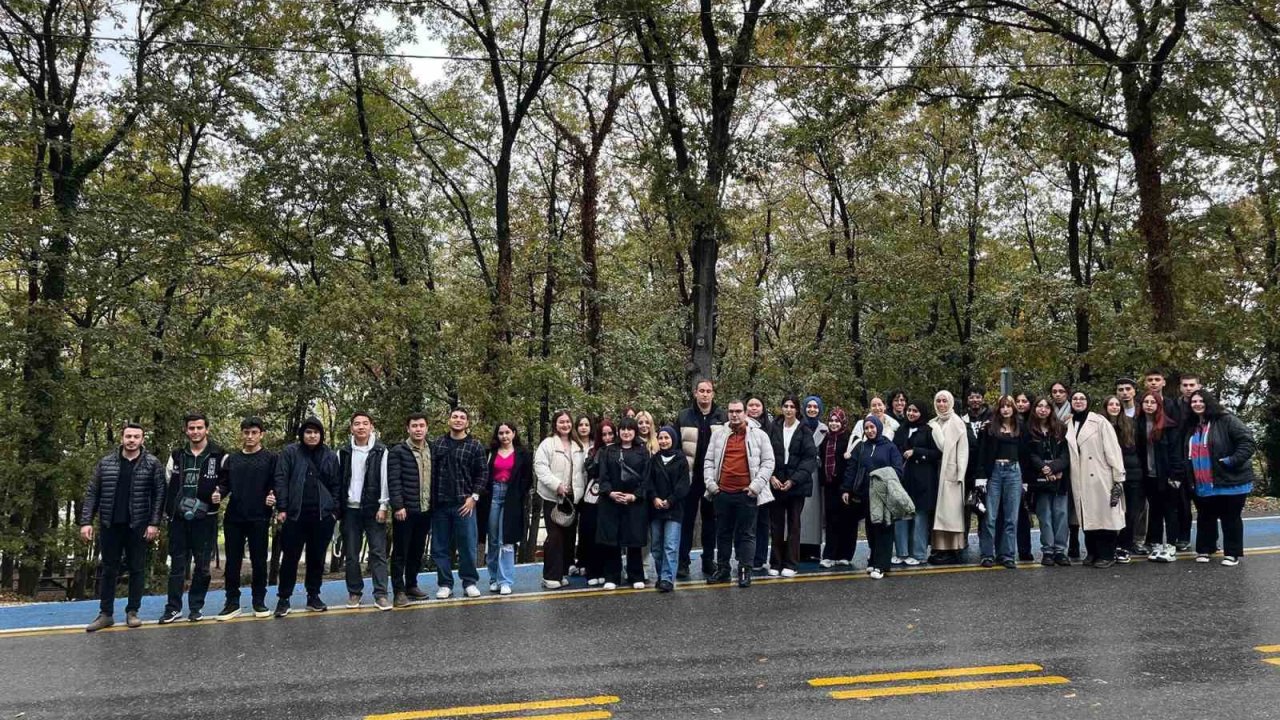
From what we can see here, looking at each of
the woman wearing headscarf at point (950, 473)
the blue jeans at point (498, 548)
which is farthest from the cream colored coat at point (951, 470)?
the blue jeans at point (498, 548)

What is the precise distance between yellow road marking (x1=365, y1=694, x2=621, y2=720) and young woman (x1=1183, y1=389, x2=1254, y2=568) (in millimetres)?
7542

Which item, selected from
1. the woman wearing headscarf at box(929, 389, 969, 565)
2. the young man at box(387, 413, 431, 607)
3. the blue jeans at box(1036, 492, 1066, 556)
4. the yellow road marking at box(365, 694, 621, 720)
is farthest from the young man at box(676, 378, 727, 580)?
the yellow road marking at box(365, 694, 621, 720)

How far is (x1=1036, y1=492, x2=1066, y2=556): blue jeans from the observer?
973 cm

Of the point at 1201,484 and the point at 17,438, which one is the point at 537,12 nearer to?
the point at 17,438

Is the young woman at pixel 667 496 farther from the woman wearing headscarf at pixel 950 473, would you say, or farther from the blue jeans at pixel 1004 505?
the blue jeans at pixel 1004 505

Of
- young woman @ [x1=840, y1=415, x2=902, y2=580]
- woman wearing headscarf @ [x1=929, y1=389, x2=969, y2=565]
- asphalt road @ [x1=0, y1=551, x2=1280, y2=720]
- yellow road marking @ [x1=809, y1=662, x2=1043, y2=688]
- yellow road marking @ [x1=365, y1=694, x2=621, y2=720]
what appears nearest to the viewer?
yellow road marking @ [x1=365, y1=694, x2=621, y2=720]

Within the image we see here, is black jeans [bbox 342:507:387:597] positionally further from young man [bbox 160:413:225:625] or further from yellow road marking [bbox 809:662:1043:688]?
yellow road marking [bbox 809:662:1043:688]

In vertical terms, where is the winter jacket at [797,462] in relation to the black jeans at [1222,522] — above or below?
above

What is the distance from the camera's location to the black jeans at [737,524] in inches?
358

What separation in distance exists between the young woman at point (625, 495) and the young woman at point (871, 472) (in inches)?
94.4

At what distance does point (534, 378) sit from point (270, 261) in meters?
7.67

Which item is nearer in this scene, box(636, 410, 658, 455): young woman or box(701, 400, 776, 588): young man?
box(701, 400, 776, 588): young man

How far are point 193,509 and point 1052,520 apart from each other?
362 inches

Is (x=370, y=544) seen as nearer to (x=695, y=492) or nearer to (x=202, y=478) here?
(x=202, y=478)
